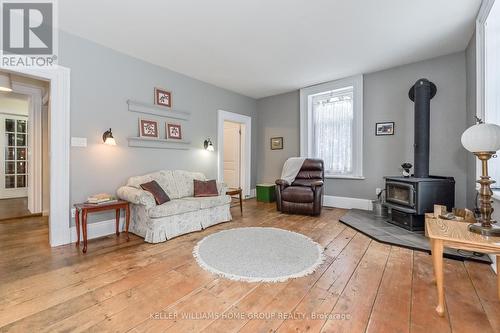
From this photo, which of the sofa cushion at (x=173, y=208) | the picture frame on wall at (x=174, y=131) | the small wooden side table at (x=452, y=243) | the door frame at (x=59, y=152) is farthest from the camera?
the picture frame on wall at (x=174, y=131)

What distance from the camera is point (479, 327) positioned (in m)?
1.31

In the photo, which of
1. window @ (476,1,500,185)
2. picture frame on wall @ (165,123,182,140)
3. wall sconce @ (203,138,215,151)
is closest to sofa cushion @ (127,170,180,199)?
picture frame on wall @ (165,123,182,140)

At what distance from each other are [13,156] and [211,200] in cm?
551

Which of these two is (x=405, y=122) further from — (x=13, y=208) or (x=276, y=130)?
(x=13, y=208)

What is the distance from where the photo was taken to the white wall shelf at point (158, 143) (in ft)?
10.9

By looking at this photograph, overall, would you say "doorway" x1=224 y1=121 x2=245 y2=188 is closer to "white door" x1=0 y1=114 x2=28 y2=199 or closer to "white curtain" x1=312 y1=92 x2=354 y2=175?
"white curtain" x1=312 y1=92 x2=354 y2=175

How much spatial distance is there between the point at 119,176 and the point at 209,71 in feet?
7.52

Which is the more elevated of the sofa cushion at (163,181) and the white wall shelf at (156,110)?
the white wall shelf at (156,110)

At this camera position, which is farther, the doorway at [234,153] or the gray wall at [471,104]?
the doorway at [234,153]

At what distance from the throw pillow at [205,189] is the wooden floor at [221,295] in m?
1.16

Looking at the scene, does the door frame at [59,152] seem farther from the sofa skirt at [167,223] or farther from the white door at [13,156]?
the white door at [13,156]

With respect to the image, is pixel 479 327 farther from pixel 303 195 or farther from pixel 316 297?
pixel 303 195

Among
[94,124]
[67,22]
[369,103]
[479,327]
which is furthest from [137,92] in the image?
[479,327]

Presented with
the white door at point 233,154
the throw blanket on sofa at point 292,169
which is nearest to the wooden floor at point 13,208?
the white door at point 233,154
